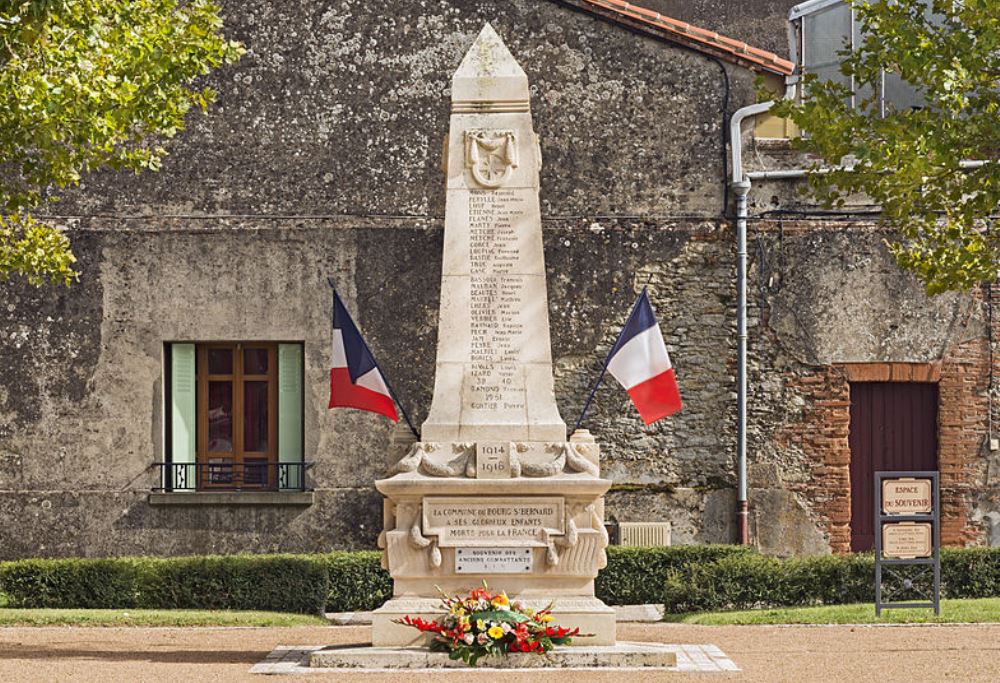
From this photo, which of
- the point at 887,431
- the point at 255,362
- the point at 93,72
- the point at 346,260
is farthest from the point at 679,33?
the point at 93,72

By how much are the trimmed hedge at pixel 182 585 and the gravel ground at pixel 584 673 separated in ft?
5.69

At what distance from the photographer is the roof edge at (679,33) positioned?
19.8m

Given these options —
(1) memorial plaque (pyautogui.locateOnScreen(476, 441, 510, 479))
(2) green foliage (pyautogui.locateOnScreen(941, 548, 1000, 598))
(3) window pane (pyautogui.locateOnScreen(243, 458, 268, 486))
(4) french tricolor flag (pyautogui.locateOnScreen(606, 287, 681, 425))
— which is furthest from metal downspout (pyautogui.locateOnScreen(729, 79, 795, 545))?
(1) memorial plaque (pyautogui.locateOnScreen(476, 441, 510, 479))

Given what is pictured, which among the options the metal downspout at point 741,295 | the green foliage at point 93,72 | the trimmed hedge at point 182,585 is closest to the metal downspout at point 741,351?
the metal downspout at point 741,295

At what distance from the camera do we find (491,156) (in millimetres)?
12711

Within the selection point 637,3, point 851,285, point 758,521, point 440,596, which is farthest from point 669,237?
point 440,596

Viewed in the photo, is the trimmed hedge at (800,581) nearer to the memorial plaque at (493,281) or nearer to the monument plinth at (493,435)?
the monument plinth at (493,435)

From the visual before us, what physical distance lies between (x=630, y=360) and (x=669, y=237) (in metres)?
4.49

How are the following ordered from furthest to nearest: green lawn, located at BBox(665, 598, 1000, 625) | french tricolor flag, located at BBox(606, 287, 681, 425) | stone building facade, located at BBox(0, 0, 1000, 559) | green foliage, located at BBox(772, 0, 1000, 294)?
stone building facade, located at BBox(0, 0, 1000, 559) → french tricolor flag, located at BBox(606, 287, 681, 425) → green lawn, located at BBox(665, 598, 1000, 625) → green foliage, located at BBox(772, 0, 1000, 294)

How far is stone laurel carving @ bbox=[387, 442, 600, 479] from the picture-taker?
12.1m

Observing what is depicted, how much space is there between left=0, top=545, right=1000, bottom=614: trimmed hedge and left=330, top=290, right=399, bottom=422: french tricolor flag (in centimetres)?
159

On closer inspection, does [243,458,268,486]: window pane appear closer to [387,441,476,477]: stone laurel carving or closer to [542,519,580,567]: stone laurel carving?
[387,441,476,477]: stone laurel carving

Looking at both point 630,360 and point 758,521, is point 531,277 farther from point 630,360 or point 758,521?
point 758,521

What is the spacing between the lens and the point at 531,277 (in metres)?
12.6
